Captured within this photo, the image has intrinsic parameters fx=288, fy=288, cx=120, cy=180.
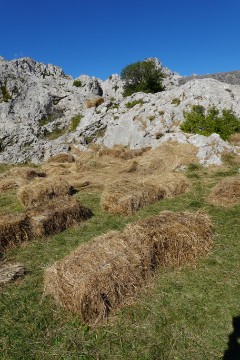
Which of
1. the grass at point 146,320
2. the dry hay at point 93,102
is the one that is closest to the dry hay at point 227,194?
the grass at point 146,320

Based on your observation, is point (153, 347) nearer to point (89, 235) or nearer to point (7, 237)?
point (89, 235)

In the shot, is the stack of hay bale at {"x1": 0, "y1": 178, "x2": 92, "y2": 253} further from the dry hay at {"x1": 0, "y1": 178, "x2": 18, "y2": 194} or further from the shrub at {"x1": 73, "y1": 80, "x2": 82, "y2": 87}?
the shrub at {"x1": 73, "y1": 80, "x2": 82, "y2": 87}

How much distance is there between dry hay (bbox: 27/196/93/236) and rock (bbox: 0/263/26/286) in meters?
2.72

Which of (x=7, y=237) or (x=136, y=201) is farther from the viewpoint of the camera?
(x=136, y=201)

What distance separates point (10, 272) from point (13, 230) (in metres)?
2.91

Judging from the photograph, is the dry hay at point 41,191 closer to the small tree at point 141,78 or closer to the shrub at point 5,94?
the shrub at point 5,94

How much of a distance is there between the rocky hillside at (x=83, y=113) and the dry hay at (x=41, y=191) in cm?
1289

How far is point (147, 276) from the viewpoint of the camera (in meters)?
9.02

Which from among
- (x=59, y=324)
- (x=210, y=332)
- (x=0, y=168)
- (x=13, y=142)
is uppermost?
(x=13, y=142)

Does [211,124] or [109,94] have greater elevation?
[109,94]

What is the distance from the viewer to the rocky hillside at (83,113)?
116ft

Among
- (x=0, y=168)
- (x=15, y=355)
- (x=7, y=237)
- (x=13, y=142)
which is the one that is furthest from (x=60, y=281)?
(x=13, y=142)

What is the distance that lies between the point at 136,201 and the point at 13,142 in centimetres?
3176

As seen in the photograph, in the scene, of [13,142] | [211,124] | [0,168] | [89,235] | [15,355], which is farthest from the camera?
[13,142]
